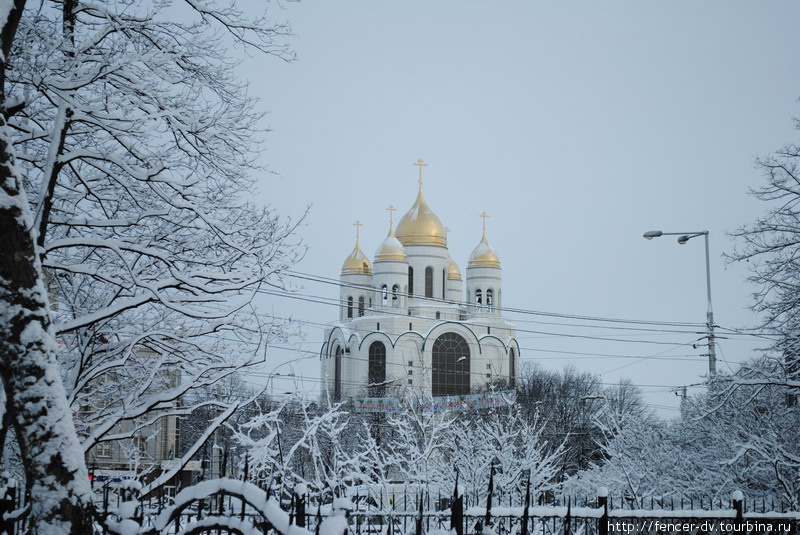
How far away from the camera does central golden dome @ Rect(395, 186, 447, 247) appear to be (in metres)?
78.1

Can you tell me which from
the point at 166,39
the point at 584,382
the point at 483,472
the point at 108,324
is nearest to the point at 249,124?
the point at 166,39

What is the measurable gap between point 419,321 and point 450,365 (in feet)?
14.8

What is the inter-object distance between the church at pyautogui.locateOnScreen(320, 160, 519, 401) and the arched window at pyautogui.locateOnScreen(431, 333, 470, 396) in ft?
0.27

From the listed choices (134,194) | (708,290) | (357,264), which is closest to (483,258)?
(357,264)

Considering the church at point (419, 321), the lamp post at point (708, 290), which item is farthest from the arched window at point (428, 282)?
the lamp post at point (708, 290)

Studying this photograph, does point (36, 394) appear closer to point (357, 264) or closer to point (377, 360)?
point (377, 360)

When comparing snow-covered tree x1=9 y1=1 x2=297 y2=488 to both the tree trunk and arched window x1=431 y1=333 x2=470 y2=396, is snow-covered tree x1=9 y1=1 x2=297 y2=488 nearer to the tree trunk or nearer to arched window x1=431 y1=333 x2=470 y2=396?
the tree trunk

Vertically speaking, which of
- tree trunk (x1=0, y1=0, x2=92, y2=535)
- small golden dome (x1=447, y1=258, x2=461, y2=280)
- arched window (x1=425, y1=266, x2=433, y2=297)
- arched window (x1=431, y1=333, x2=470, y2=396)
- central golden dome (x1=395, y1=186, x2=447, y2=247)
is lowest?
tree trunk (x1=0, y1=0, x2=92, y2=535)

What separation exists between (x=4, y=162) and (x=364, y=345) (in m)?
69.4

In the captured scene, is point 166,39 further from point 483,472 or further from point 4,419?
point 483,472

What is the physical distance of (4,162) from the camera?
4824 millimetres

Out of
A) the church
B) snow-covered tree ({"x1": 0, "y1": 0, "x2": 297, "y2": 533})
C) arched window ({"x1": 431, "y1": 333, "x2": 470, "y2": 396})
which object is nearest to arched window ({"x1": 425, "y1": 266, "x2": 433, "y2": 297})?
the church

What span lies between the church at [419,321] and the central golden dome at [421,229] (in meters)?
0.09

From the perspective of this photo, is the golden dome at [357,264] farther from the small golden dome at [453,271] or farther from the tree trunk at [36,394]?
the tree trunk at [36,394]
